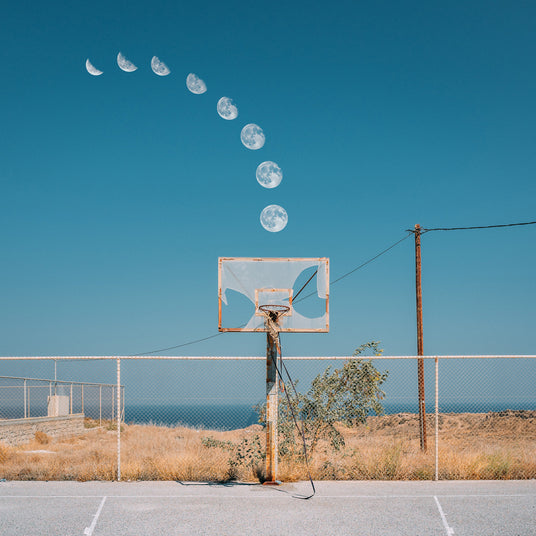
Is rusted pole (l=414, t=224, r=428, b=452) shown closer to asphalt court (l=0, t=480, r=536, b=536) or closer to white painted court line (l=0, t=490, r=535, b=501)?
asphalt court (l=0, t=480, r=536, b=536)

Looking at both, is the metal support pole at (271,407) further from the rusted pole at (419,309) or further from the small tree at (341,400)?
the rusted pole at (419,309)

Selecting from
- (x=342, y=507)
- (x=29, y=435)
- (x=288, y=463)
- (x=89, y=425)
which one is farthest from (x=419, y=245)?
(x=89, y=425)

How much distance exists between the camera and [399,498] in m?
8.73

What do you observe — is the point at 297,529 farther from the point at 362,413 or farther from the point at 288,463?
the point at 362,413

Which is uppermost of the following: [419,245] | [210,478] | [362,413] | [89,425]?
[419,245]

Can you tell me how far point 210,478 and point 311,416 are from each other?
2.87 metres

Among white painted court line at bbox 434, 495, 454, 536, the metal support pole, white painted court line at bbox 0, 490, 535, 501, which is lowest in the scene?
white painted court line at bbox 0, 490, 535, 501

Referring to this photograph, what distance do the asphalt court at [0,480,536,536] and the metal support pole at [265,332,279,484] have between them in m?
0.34

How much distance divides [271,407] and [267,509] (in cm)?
186

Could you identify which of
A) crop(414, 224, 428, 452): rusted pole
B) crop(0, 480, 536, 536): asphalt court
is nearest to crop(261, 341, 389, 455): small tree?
crop(0, 480, 536, 536): asphalt court

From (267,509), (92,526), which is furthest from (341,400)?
(92,526)

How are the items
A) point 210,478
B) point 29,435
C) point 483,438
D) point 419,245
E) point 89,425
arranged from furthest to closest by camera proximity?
point 89,425 < point 483,438 < point 29,435 < point 419,245 < point 210,478

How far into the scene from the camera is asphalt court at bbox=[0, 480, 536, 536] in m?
7.16

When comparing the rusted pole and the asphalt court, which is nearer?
the asphalt court
